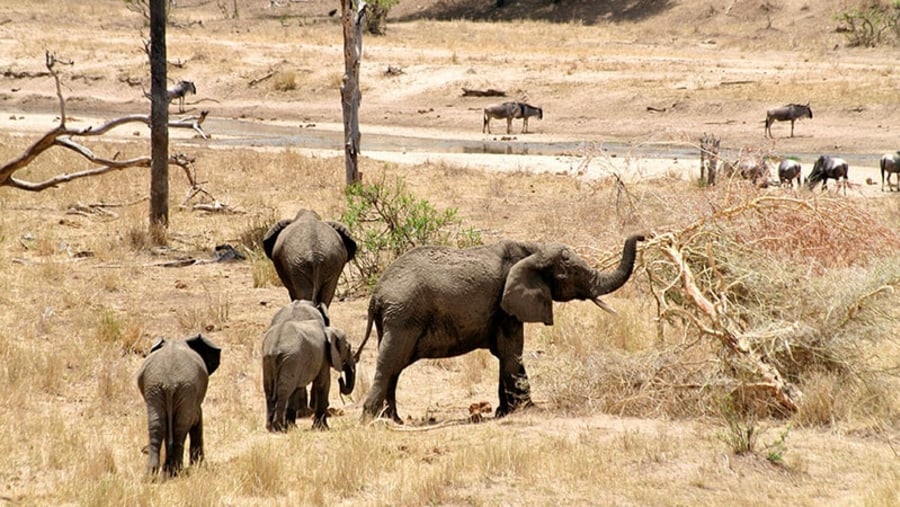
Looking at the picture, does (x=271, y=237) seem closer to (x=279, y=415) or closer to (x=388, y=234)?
(x=388, y=234)

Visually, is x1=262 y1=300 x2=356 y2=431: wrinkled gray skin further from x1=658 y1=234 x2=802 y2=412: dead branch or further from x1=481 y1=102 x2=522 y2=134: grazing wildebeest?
x1=481 y1=102 x2=522 y2=134: grazing wildebeest

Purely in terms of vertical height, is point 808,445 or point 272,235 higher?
point 272,235

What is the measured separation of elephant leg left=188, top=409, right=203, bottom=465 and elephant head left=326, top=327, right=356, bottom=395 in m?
1.29

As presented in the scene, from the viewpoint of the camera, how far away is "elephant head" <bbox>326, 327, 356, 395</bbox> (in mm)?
9406

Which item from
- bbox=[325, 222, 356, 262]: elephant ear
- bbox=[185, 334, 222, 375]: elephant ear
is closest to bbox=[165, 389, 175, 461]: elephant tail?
bbox=[185, 334, 222, 375]: elephant ear

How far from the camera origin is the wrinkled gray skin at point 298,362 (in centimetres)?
895

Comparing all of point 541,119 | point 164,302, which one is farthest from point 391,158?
point 164,302

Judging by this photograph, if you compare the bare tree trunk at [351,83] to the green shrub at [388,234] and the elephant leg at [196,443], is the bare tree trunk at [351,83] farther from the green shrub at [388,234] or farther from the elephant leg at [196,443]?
the elephant leg at [196,443]

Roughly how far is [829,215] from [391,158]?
748 inches

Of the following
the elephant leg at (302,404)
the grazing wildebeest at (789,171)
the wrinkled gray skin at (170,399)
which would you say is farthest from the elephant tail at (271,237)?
the grazing wildebeest at (789,171)

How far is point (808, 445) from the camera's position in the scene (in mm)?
8711

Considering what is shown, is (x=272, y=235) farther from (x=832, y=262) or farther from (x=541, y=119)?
(x=541, y=119)

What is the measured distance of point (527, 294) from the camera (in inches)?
383

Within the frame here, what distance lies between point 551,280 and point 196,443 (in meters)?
3.08
